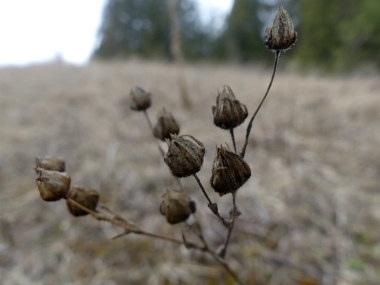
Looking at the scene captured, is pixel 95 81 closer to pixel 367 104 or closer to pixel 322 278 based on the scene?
pixel 367 104

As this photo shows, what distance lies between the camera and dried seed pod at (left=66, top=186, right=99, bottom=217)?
0.81m

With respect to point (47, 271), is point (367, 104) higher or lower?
higher

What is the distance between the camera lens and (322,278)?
1795mm

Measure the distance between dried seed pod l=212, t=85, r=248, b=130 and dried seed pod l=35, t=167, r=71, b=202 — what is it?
42 cm

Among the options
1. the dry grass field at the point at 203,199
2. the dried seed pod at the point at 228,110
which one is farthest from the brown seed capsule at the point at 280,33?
the dry grass field at the point at 203,199

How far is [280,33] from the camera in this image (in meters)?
0.68

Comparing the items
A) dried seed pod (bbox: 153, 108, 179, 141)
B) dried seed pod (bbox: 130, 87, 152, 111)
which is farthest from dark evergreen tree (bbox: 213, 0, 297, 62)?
dried seed pod (bbox: 153, 108, 179, 141)

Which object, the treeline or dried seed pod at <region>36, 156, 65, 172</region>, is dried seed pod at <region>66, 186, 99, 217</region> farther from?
the treeline

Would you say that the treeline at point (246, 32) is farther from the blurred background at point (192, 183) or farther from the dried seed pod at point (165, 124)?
the dried seed pod at point (165, 124)

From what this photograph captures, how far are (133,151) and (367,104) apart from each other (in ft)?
13.1

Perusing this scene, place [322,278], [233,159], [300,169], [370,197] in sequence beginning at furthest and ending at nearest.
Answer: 1. [300,169]
2. [370,197]
3. [322,278]
4. [233,159]

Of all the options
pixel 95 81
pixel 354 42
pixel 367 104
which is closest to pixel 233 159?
pixel 367 104

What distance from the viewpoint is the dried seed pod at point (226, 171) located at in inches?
24.3

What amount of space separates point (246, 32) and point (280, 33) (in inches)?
881
